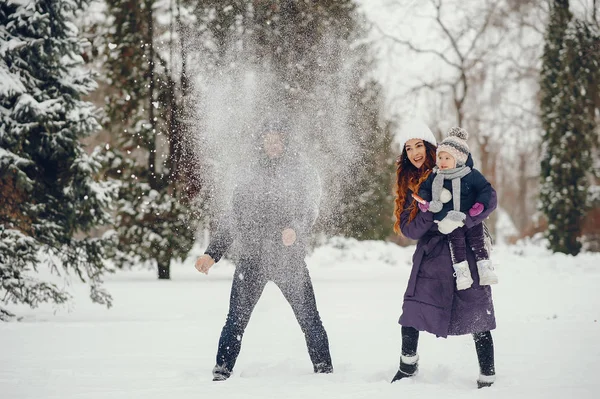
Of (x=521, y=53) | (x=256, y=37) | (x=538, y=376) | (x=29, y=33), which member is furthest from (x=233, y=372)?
(x=521, y=53)

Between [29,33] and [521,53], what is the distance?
2589cm

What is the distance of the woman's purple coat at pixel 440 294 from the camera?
14.5 ft

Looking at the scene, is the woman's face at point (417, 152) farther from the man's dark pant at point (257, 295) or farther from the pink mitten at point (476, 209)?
the man's dark pant at point (257, 295)

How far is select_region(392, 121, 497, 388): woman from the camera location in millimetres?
4410

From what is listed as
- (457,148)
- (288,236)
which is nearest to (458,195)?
(457,148)

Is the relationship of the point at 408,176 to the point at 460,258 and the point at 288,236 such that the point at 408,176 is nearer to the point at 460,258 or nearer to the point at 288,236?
the point at 460,258

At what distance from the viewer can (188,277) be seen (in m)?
17.3

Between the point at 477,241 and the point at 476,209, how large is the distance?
0.92ft

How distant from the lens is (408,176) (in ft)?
16.1

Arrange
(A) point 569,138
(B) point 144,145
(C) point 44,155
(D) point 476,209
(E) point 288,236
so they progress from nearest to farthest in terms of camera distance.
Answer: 1. (D) point 476,209
2. (E) point 288,236
3. (C) point 44,155
4. (B) point 144,145
5. (A) point 569,138

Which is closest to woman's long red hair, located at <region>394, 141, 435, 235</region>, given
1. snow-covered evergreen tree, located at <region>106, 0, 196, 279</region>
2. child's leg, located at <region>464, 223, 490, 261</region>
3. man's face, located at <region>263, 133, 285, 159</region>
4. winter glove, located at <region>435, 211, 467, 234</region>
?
winter glove, located at <region>435, 211, 467, 234</region>

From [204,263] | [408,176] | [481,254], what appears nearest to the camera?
[481,254]

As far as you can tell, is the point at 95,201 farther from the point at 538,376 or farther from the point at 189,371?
the point at 538,376

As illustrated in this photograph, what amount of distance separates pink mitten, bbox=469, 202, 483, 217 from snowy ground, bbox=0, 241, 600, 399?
1227 mm
